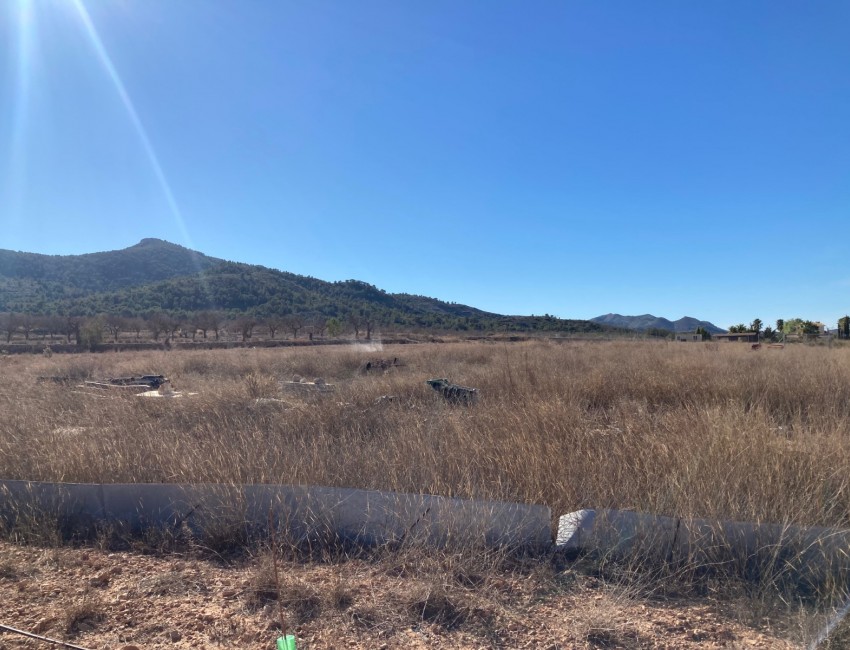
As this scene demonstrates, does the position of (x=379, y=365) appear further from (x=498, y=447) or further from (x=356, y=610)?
(x=356, y=610)

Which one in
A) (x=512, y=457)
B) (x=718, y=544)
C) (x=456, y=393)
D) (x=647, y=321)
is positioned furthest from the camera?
(x=647, y=321)

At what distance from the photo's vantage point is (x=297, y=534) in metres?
3.94

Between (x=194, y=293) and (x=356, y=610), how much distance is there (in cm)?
10211

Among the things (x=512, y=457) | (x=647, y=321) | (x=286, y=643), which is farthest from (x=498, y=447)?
(x=647, y=321)

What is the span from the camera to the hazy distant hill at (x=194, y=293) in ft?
275

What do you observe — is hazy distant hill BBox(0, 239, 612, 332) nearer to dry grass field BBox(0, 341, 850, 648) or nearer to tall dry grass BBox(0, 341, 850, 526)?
tall dry grass BBox(0, 341, 850, 526)

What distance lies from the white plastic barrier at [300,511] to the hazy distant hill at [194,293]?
72.7m

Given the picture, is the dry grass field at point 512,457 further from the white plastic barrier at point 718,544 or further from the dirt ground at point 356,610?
the white plastic barrier at point 718,544

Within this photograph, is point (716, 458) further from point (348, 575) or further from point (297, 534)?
point (297, 534)

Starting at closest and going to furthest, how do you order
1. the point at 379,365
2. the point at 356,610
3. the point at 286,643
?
1. the point at 286,643
2. the point at 356,610
3. the point at 379,365

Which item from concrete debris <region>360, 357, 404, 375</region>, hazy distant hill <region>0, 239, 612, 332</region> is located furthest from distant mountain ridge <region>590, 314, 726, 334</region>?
concrete debris <region>360, 357, 404, 375</region>

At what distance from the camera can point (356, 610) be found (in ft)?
9.74

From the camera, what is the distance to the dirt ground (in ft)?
9.04

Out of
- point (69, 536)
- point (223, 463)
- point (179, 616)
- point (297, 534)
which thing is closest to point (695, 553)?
point (297, 534)
